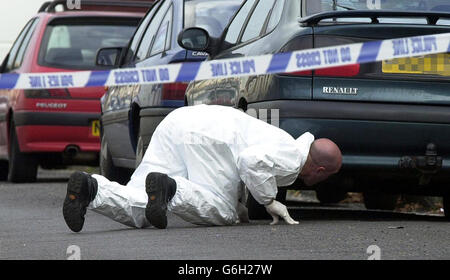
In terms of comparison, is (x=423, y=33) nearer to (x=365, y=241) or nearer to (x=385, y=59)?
(x=385, y=59)

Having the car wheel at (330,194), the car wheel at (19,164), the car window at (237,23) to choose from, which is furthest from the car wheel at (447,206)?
the car wheel at (19,164)

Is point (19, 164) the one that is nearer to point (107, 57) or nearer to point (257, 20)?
point (107, 57)

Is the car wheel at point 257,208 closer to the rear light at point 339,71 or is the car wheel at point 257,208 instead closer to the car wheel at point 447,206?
the rear light at point 339,71

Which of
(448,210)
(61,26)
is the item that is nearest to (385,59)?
(448,210)

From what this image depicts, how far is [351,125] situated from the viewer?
790 centimetres

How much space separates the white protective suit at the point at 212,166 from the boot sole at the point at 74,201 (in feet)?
0.34

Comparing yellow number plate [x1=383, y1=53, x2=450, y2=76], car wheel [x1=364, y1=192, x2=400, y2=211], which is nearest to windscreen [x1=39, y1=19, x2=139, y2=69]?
car wheel [x1=364, y1=192, x2=400, y2=211]

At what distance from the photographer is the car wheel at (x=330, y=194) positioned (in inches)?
345

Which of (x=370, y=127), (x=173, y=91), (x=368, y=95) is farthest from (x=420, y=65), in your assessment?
(x=173, y=91)

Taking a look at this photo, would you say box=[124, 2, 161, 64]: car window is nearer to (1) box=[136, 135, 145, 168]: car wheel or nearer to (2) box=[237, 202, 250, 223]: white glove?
(1) box=[136, 135, 145, 168]: car wheel

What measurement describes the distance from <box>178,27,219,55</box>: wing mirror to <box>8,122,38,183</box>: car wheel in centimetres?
502

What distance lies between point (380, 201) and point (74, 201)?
4.25 meters

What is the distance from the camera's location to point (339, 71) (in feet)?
26.0

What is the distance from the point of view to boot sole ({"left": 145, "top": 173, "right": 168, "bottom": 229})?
24.4 ft
